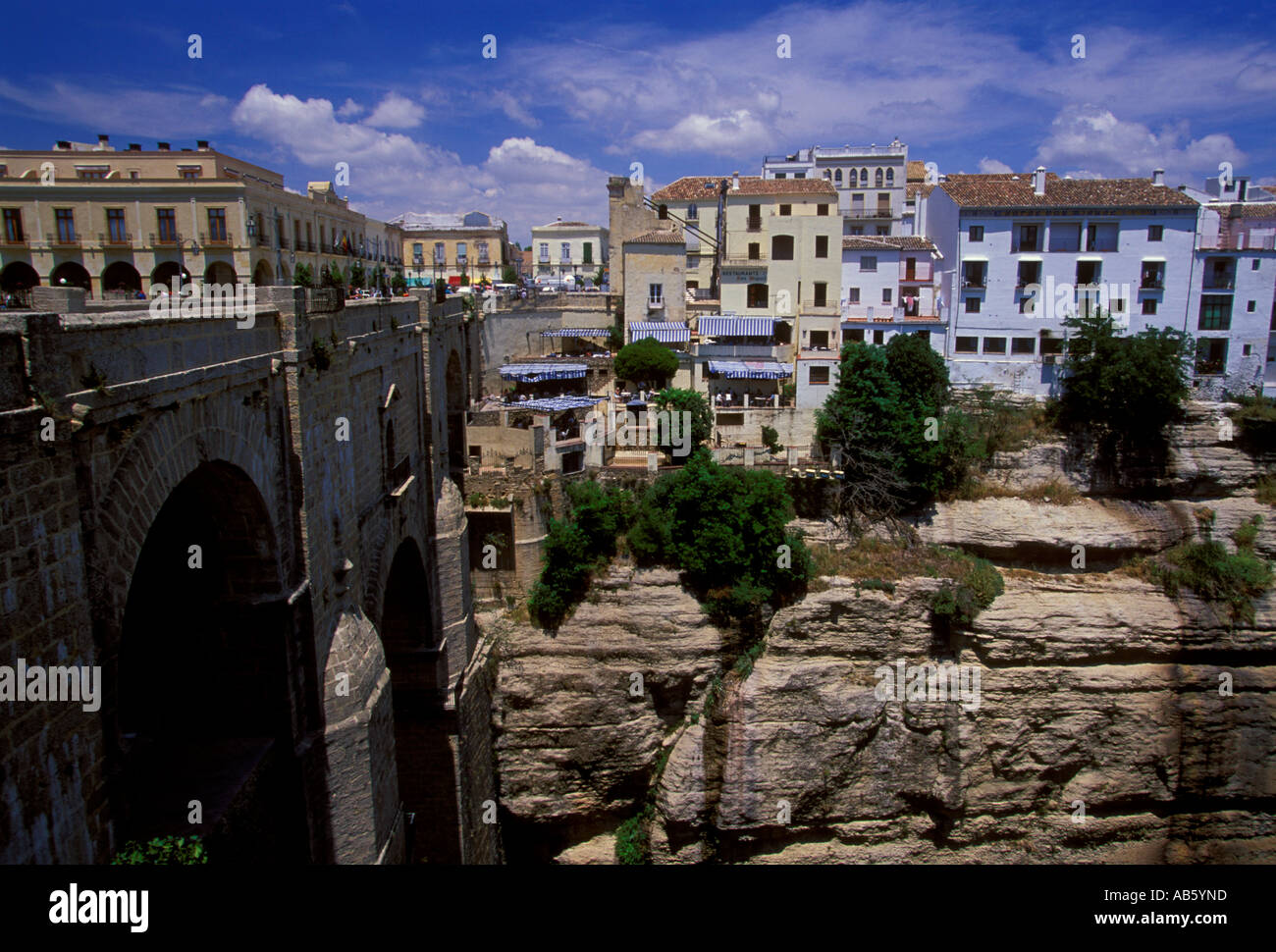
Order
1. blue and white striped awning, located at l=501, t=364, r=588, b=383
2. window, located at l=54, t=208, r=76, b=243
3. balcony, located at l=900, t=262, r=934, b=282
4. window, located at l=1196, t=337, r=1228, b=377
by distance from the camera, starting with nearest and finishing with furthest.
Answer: window, located at l=54, t=208, r=76, b=243 < window, located at l=1196, t=337, r=1228, b=377 < blue and white striped awning, located at l=501, t=364, r=588, b=383 < balcony, located at l=900, t=262, r=934, b=282

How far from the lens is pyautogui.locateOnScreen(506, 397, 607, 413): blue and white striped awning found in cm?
2466

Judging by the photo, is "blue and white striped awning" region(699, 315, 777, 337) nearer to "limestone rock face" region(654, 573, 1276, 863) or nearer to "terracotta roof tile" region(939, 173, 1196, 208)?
"terracotta roof tile" region(939, 173, 1196, 208)

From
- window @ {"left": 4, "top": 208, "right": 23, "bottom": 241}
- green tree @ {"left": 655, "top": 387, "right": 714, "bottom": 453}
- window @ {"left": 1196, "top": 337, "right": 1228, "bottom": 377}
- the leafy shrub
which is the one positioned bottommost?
the leafy shrub

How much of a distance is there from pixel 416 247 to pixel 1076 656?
1563 inches

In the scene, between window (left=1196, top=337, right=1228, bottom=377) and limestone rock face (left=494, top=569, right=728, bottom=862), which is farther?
window (left=1196, top=337, right=1228, bottom=377)

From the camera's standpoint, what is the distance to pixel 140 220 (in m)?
22.2

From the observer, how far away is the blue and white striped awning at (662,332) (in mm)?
30812

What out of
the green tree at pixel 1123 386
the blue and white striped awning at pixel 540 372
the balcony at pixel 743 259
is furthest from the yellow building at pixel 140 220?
the green tree at pixel 1123 386

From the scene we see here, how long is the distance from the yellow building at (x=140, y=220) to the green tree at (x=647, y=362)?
10.2 meters

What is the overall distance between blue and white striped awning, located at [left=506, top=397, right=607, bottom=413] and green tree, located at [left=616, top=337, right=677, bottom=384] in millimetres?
2163

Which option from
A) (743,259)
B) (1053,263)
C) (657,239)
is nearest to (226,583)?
(657,239)

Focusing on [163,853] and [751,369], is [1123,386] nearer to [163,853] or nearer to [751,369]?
[751,369]

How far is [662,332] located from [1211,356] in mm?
19155

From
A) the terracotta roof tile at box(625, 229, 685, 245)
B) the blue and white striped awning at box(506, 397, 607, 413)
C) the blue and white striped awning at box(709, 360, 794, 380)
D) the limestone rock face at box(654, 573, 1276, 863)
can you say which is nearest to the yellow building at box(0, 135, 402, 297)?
the blue and white striped awning at box(506, 397, 607, 413)
